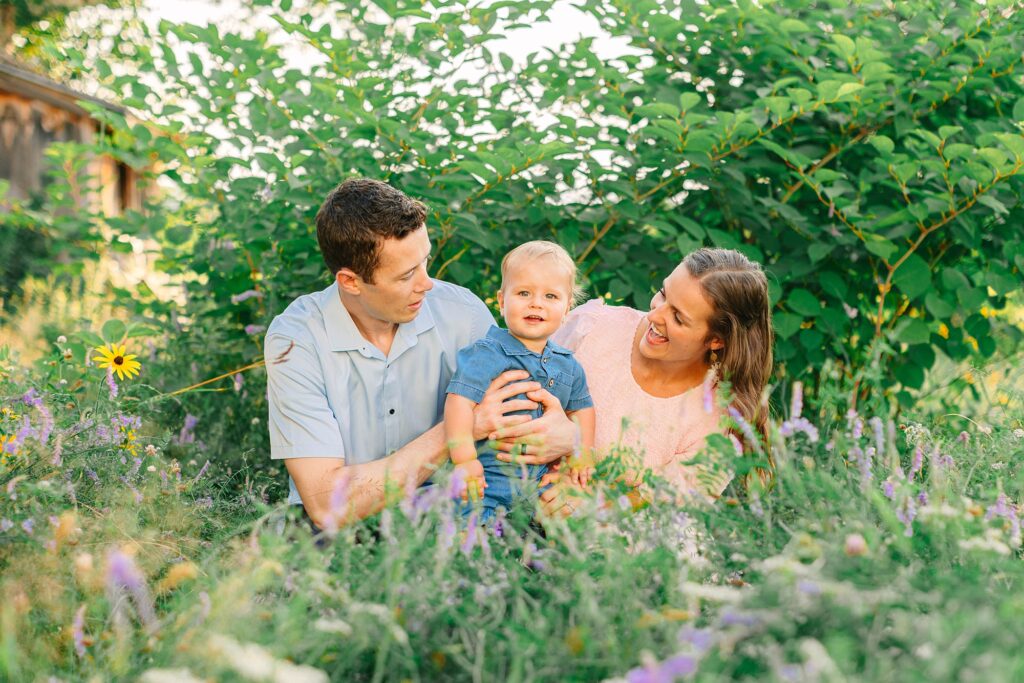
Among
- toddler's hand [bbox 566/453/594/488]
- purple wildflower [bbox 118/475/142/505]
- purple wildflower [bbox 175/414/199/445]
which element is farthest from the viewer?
purple wildflower [bbox 175/414/199/445]

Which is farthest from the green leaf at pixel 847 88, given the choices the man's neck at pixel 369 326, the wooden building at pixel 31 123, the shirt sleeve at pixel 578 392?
the wooden building at pixel 31 123

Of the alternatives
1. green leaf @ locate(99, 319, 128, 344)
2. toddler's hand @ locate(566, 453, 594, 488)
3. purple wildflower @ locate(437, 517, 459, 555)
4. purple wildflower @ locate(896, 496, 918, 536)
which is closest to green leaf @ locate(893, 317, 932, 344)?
toddler's hand @ locate(566, 453, 594, 488)

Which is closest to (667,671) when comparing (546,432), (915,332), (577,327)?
(546,432)

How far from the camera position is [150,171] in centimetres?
402

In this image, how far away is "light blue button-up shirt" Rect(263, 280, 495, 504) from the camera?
103 inches

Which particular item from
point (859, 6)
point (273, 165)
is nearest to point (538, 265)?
point (273, 165)

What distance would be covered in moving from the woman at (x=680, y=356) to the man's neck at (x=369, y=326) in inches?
22.6

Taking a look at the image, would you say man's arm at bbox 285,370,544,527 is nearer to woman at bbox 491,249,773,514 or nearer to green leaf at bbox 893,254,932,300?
woman at bbox 491,249,773,514

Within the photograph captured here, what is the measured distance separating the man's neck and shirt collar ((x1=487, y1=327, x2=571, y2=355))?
32 centimetres

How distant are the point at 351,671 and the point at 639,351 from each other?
5.52 feet

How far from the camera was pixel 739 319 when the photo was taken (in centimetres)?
272

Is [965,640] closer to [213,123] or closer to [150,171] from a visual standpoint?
[213,123]

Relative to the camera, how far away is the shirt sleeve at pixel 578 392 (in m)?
2.80

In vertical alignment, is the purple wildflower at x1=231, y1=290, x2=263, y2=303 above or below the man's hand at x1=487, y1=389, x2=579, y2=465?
above
